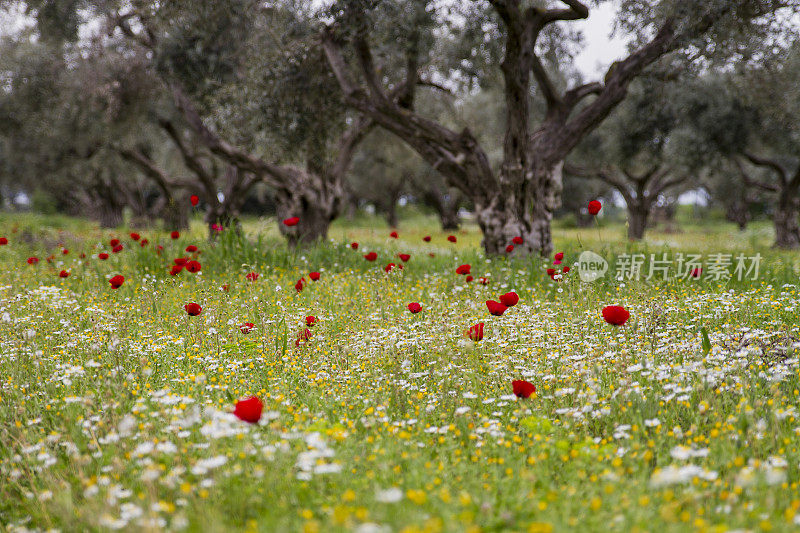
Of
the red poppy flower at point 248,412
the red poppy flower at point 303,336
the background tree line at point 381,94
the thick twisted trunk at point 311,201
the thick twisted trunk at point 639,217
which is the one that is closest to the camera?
the red poppy flower at point 248,412

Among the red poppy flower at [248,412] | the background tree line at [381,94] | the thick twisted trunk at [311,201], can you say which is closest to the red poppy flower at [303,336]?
the red poppy flower at [248,412]

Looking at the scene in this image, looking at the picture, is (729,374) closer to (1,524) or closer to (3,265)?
(1,524)

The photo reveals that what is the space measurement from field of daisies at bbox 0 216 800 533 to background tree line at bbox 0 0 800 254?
590 centimetres

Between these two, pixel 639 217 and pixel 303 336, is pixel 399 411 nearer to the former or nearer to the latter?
pixel 303 336

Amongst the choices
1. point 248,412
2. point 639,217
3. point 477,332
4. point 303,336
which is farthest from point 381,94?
point 639,217

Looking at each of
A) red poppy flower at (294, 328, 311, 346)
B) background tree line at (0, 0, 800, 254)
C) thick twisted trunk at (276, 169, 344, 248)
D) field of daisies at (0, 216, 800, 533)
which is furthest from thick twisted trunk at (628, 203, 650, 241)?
red poppy flower at (294, 328, 311, 346)

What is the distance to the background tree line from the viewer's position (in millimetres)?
12758

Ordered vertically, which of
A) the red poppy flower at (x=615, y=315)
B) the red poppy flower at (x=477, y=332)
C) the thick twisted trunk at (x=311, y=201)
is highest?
the thick twisted trunk at (x=311, y=201)

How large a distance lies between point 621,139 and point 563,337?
19327 mm

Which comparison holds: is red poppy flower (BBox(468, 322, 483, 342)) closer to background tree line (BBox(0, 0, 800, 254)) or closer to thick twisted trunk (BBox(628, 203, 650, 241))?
background tree line (BBox(0, 0, 800, 254))

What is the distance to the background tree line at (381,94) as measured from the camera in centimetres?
1276

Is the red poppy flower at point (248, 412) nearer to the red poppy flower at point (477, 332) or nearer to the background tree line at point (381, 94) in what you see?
the red poppy flower at point (477, 332)

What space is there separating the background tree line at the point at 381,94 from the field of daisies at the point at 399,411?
590 centimetres

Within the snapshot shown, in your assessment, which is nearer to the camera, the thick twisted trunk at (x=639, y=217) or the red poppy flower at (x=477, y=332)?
the red poppy flower at (x=477, y=332)
